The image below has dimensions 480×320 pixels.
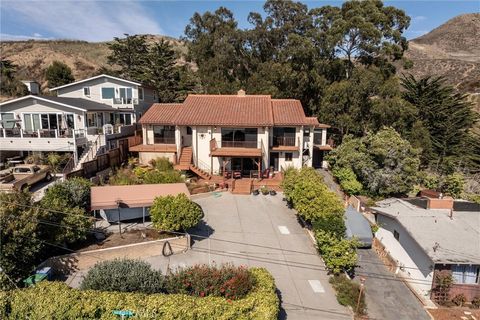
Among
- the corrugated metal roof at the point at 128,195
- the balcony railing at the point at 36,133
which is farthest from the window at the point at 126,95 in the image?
the corrugated metal roof at the point at 128,195

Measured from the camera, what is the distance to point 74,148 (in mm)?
24766

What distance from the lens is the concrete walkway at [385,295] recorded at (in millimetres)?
14055

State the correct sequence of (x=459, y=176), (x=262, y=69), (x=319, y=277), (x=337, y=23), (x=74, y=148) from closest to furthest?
(x=319, y=277)
(x=74, y=148)
(x=459, y=176)
(x=337, y=23)
(x=262, y=69)

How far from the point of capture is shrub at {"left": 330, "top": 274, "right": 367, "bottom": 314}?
45.0 feet

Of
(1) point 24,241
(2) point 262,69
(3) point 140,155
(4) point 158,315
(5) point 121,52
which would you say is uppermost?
(5) point 121,52

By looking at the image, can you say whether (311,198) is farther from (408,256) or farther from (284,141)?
(284,141)

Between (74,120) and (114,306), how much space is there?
72.0ft

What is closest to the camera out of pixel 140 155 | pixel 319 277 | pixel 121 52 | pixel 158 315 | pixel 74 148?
pixel 158 315

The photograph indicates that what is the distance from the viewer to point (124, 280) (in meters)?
12.4

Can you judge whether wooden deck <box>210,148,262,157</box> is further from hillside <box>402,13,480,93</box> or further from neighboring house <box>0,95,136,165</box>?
hillside <box>402,13,480,93</box>

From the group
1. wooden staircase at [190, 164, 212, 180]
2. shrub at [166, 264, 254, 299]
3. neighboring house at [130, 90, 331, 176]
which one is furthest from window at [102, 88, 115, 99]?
shrub at [166, 264, 254, 299]

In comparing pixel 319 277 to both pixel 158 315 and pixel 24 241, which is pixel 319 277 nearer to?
pixel 158 315

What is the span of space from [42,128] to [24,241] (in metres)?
17.7

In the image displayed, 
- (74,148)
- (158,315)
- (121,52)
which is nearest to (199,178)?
(74,148)
